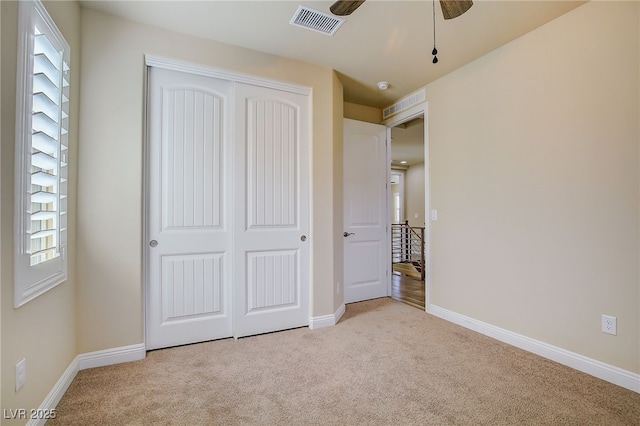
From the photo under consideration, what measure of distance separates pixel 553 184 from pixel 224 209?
8.89 feet

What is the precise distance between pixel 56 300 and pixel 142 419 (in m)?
0.89

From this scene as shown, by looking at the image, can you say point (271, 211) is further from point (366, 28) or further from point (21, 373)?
point (21, 373)

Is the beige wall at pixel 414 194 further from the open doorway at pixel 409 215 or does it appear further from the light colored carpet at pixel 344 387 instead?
the light colored carpet at pixel 344 387

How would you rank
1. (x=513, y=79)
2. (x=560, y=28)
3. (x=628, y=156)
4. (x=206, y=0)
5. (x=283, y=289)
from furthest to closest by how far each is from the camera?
(x=283, y=289) → (x=513, y=79) → (x=560, y=28) → (x=206, y=0) → (x=628, y=156)

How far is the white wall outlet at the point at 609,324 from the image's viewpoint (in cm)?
198

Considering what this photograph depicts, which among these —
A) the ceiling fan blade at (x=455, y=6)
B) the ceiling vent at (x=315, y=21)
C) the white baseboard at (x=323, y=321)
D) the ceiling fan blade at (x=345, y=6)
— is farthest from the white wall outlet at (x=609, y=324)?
the ceiling vent at (x=315, y=21)

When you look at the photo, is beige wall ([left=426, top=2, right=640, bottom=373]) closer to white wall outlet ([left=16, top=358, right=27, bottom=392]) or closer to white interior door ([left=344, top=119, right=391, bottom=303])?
white interior door ([left=344, top=119, right=391, bottom=303])

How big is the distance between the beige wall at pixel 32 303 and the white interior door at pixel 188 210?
0.49 metres

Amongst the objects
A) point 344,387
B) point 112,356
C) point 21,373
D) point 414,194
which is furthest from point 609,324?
point 414,194

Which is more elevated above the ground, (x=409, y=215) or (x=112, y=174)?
(x=112, y=174)

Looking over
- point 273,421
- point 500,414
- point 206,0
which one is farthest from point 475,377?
point 206,0

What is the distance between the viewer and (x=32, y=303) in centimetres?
150

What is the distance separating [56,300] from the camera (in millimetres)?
1803

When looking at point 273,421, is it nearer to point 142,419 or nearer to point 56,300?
point 142,419
